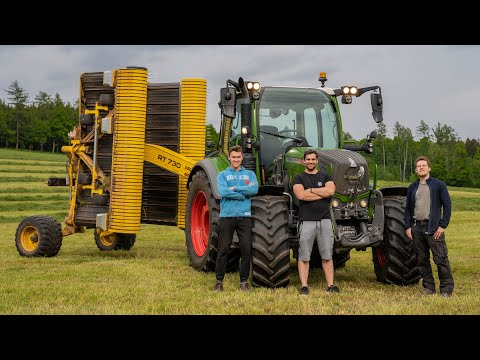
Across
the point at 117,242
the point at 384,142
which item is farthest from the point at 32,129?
the point at 117,242

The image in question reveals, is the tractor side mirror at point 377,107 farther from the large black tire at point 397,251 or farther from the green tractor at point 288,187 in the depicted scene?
the large black tire at point 397,251

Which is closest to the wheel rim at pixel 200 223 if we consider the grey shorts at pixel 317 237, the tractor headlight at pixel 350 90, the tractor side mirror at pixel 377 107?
the grey shorts at pixel 317 237

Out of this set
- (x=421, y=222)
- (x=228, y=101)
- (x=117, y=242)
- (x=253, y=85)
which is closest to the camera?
(x=421, y=222)

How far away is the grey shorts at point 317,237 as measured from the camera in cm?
820

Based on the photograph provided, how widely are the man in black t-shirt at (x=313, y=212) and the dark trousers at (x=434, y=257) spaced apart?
110cm

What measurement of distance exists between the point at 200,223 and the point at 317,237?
305 centimetres

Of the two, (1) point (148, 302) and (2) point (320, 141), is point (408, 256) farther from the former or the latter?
(1) point (148, 302)

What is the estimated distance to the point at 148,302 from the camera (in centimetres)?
743

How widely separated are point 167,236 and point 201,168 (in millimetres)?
7917

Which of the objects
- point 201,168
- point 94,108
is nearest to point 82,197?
point 94,108

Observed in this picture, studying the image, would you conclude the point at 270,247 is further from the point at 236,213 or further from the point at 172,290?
the point at 172,290

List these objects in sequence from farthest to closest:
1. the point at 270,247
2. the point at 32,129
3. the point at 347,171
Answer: the point at 32,129, the point at 347,171, the point at 270,247

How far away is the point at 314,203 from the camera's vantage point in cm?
820

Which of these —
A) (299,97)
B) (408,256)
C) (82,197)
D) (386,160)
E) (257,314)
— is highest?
(386,160)
